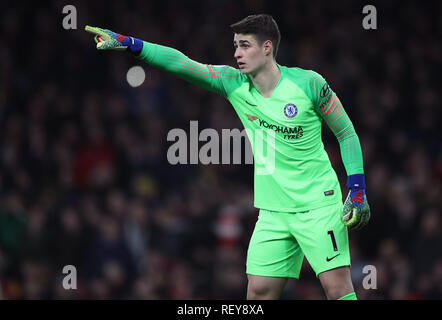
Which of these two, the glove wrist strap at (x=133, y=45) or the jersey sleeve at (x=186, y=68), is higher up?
the glove wrist strap at (x=133, y=45)

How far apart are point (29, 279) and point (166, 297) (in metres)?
1.64

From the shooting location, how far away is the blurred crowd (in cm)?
782

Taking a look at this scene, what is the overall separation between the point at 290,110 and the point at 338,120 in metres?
0.30

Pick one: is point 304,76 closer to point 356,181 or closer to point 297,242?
point 356,181

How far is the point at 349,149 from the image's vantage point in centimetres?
468

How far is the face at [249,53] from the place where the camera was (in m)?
4.70

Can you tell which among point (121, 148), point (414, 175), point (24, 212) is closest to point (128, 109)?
point (121, 148)

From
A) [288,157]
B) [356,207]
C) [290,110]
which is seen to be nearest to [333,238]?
[356,207]

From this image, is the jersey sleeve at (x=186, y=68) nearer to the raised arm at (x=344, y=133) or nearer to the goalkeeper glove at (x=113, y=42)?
the goalkeeper glove at (x=113, y=42)

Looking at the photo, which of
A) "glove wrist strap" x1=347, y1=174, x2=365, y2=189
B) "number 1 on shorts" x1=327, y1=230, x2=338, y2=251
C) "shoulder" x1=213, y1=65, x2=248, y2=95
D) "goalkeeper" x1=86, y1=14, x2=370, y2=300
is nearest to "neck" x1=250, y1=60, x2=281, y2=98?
"goalkeeper" x1=86, y1=14, x2=370, y2=300

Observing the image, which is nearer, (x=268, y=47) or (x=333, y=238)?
(x=333, y=238)

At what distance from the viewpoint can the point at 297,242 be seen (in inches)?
188

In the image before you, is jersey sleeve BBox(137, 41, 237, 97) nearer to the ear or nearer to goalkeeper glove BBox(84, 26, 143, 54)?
goalkeeper glove BBox(84, 26, 143, 54)

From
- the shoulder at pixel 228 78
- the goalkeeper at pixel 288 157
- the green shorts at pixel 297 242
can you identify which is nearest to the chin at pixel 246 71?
the goalkeeper at pixel 288 157
